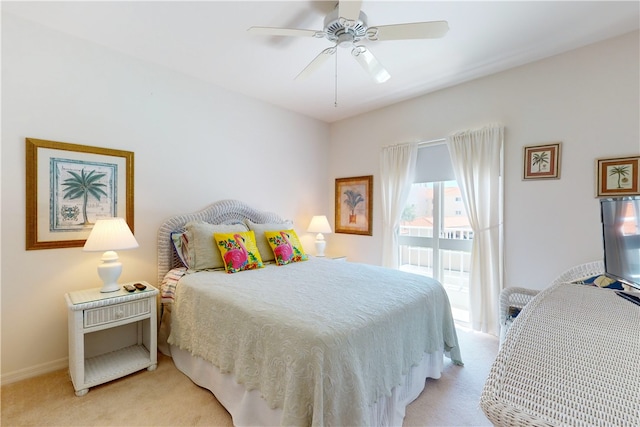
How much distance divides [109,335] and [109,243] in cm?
99

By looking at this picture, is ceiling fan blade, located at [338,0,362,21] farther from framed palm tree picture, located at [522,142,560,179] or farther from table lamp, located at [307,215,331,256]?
table lamp, located at [307,215,331,256]

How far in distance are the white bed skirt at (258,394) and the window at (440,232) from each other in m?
1.49

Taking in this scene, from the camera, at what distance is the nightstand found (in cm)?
195

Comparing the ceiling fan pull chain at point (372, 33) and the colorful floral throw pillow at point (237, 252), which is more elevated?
the ceiling fan pull chain at point (372, 33)

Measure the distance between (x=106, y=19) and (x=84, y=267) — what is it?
203 cm

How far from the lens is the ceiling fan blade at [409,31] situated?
1.65m

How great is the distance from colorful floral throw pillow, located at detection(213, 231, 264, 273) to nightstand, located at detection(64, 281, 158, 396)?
0.63 m

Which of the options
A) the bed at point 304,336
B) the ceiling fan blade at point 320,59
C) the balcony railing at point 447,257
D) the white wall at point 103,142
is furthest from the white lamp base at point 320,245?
the ceiling fan blade at point 320,59

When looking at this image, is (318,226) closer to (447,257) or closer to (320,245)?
(320,245)

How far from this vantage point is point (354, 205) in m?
4.19

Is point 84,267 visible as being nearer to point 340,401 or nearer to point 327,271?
point 327,271

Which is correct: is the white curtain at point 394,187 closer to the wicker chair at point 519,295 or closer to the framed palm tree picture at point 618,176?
the wicker chair at point 519,295

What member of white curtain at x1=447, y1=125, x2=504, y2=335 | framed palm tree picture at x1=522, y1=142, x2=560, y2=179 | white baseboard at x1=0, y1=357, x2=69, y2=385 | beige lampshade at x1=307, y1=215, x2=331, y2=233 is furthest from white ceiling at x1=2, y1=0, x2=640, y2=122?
white baseboard at x1=0, y1=357, x2=69, y2=385

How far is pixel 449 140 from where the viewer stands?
124 inches
